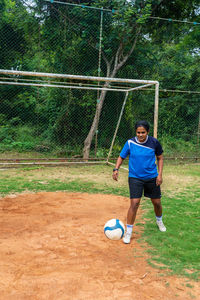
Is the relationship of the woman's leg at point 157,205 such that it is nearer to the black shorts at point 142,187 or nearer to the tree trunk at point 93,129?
the black shorts at point 142,187

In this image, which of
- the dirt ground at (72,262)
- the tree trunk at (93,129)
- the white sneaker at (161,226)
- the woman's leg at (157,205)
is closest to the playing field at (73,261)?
the dirt ground at (72,262)

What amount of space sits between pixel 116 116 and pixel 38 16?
4.42 meters

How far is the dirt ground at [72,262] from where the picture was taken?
A: 240cm

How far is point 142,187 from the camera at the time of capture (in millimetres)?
3633

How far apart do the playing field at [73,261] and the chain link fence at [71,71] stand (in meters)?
5.29

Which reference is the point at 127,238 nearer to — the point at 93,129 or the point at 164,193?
the point at 164,193

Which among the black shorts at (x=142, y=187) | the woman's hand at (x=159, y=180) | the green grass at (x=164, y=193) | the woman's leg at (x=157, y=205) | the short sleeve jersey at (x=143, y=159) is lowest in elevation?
the green grass at (x=164, y=193)

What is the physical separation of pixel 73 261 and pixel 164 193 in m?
3.55

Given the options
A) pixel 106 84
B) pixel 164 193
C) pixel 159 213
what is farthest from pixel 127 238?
pixel 106 84

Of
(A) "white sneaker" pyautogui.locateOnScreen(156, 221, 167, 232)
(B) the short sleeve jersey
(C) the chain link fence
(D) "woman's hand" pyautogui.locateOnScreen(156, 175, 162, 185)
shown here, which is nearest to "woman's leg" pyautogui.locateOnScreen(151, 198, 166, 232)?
(A) "white sneaker" pyautogui.locateOnScreen(156, 221, 167, 232)

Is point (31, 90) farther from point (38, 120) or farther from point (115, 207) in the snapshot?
point (115, 207)

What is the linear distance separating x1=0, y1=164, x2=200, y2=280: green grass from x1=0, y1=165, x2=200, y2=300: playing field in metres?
0.18

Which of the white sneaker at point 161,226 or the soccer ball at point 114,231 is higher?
the soccer ball at point 114,231

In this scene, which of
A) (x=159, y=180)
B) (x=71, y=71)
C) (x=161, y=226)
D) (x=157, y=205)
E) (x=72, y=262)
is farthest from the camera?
(x=71, y=71)
